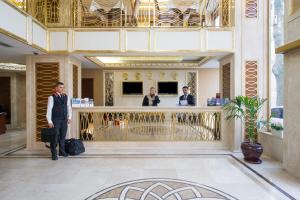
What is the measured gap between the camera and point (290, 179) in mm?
4266

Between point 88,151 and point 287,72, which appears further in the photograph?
point 88,151

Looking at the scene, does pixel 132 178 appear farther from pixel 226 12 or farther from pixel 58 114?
pixel 226 12

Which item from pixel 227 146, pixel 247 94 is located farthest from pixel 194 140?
pixel 247 94

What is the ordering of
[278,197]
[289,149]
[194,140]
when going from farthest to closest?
[194,140] < [289,149] < [278,197]

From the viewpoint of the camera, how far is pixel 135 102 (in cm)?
1193

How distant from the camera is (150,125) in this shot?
684 centimetres

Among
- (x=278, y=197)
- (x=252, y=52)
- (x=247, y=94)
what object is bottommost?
(x=278, y=197)

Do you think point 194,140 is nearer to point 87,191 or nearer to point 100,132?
point 100,132

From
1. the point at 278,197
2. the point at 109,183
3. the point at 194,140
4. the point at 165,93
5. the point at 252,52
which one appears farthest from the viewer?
the point at 165,93

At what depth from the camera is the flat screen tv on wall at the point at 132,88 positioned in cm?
1188

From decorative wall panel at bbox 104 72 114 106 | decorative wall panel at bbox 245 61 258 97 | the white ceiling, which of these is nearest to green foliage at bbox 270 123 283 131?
decorative wall panel at bbox 245 61 258 97

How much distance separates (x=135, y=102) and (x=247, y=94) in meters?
6.31

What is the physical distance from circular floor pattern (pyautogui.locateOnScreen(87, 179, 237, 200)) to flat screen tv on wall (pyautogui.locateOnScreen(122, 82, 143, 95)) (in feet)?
25.8

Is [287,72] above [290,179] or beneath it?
above
